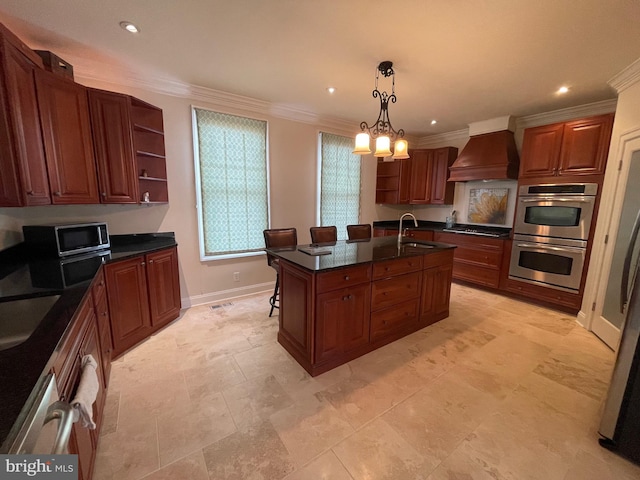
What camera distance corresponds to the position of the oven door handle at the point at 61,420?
740mm

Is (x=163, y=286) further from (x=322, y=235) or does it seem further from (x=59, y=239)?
(x=322, y=235)

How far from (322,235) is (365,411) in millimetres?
2078

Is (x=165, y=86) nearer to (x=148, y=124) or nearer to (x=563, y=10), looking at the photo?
(x=148, y=124)

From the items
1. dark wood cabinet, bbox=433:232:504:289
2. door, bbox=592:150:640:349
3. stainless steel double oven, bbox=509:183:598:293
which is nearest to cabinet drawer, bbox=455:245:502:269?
dark wood cabinet, bbox=433:232:504:289

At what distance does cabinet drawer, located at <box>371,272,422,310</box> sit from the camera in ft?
7.72

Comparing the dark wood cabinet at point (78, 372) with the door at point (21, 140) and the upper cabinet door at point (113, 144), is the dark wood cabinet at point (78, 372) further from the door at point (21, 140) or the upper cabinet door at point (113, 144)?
the upper cabinet door at point (113, 144)

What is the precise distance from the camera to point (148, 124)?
2902 mm

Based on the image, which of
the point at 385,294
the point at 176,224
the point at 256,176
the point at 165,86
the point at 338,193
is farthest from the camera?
the point at 338,193

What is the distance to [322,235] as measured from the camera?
3.41 m

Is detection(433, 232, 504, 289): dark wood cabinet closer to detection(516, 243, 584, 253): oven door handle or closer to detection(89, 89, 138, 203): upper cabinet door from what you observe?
detection(516, 243, 584, 253): oven door handle

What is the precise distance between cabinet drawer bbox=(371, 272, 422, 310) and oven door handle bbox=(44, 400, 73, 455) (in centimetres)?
196

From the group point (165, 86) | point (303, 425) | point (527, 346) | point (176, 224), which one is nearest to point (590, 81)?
point (527, 346)

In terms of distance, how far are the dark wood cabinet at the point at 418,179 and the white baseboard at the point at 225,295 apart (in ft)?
Result: 9.38

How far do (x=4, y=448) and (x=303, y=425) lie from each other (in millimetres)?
1441
